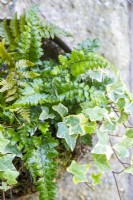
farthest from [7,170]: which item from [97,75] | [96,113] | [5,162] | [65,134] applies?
[97,75]

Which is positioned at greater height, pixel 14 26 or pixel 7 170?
pixel 14 26

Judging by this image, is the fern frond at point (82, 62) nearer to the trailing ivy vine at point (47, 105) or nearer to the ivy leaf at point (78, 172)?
the trailing ivy vine at point (47, 105)

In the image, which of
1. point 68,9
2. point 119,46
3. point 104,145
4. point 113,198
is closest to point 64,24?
point 68,9

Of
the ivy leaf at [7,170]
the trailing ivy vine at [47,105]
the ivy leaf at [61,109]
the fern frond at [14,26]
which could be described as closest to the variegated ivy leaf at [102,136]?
the trailing ivy vine at [47,105]

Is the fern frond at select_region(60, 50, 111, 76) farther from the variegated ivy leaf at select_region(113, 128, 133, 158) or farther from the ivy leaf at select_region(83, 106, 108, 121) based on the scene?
the variegated ivy leaf at select_region(113, 128, 133, 158)

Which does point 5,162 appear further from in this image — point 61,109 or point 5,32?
point 5,32

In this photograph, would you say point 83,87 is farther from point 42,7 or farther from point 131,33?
point 131,33

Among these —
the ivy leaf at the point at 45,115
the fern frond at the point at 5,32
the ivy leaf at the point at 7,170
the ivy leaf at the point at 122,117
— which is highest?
the fern frond at the point at 5,32

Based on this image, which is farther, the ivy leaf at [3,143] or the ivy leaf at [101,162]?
the ivy leaf at [101,162]

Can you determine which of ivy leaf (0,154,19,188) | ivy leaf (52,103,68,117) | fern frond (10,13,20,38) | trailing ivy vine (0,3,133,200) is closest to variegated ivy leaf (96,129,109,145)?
trailing ivy vine (0,3,133,200)
